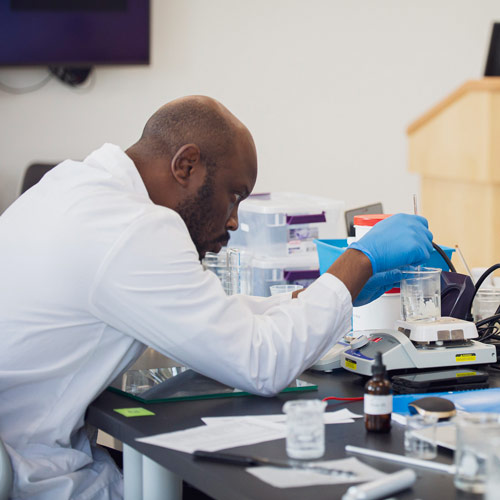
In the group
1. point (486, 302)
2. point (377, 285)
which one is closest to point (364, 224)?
point (377, 285)

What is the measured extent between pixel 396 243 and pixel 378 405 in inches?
17.3

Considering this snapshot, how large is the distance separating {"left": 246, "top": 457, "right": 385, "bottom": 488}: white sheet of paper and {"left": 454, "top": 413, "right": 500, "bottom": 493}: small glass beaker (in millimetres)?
104

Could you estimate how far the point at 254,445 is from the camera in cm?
116

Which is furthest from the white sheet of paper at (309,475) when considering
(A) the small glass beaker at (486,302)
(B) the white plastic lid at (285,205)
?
(B) the white plastic lid at (285,205)

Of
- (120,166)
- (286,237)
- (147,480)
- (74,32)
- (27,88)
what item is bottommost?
Answer: (147,480)

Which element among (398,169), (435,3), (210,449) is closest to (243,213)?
(210,449)

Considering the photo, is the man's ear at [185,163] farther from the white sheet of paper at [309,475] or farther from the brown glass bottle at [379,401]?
the white sheet of paper at [309,475]

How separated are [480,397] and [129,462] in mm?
590

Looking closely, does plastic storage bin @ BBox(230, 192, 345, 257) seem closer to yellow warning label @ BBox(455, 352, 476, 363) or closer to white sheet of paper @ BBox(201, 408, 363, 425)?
yellow warning label @ BBox(455, 352, 476, 363)

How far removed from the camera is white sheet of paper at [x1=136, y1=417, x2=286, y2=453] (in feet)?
3.82

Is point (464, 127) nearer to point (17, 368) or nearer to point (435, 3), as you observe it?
point (435, 3)

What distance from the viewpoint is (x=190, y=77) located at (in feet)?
14.5

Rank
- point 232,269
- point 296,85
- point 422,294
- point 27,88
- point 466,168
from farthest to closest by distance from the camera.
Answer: point 296,85, point 27,88, point 466,168, point 232,269, point 422,294

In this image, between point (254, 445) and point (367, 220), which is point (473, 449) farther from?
point (367, 220)
